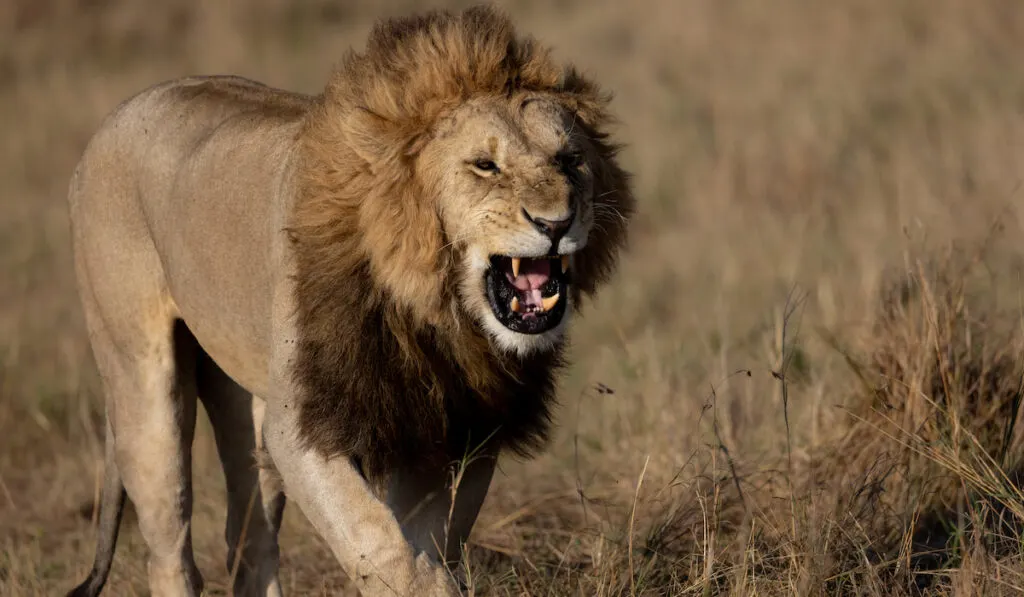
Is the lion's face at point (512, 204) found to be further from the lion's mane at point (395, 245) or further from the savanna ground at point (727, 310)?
the savanna ground at point (727, 310)

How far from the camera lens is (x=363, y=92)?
3734mm

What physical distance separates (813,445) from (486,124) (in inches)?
72.6

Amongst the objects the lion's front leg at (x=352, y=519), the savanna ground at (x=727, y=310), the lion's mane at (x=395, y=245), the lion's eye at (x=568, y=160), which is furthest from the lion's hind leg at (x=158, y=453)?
the lion's eye at (x=568, y=160)

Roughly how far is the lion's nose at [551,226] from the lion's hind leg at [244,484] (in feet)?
5.72

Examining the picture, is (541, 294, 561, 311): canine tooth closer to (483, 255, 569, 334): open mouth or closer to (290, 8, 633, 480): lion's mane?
(483, 255, 569, 334): open mouth

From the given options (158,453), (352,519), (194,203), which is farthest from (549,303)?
(158,453)

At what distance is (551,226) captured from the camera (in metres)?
3.44

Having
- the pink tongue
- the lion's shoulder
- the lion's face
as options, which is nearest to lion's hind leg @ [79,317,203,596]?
the lion's shoulder

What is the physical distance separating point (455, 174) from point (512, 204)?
0.18m

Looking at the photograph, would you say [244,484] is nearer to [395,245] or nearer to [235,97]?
[235,97]

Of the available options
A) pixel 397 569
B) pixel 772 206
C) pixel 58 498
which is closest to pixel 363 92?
pixel 397 569

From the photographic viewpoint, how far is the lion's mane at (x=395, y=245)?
3.64 meters

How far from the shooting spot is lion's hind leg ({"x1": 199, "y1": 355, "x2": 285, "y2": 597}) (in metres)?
4.83

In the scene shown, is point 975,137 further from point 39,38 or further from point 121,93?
point 39,38
